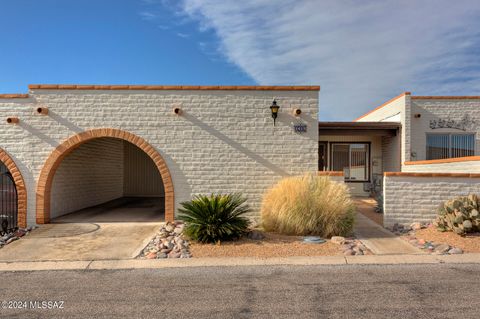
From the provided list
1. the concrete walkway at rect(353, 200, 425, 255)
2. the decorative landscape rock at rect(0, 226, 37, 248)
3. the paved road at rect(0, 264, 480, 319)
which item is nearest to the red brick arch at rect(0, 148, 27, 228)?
the decorative landscape rock at rect(0, 226, 37, 248)

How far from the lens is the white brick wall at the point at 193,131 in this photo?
9.10m

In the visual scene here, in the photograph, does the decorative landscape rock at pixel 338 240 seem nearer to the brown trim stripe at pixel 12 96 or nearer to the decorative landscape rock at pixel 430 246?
the decorative landscape rock at pixel 430 246

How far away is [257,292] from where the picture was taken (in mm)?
4605

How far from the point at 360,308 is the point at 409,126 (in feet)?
35.7

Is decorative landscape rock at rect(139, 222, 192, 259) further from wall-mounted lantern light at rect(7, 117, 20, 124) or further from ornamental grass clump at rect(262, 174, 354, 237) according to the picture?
wall-mounted lantern light at rect(7, 117, 20, 124)

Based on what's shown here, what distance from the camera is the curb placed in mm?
5867

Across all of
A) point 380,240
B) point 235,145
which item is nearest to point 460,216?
point 380,240

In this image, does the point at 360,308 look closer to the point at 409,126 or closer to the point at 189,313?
the point at 189,313

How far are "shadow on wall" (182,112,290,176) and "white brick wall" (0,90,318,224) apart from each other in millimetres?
30

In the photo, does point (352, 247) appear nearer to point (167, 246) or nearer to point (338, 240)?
point (338, 240)

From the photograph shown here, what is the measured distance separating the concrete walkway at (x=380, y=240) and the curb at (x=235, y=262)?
29cm

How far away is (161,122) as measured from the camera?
9156mm

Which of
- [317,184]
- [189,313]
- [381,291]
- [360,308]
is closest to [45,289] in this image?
[189,313]

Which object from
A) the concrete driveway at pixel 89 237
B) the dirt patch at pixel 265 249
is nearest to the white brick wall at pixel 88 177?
the concrete driveway at pixel 89 237
